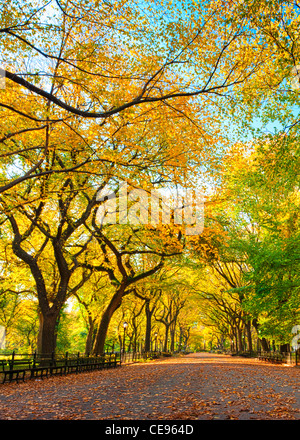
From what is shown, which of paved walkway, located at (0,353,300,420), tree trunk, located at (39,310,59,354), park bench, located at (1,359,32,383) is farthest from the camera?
tree trunk, located at (39,310,59,354)

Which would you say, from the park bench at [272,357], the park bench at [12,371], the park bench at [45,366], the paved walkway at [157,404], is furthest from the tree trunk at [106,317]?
the park bench at [272,357]

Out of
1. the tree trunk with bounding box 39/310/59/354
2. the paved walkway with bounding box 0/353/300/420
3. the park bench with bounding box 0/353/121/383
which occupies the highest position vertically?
the tree trunk with bounding box 39/310/59/354

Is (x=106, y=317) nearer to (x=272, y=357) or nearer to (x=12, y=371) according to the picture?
(x=12, y=371)

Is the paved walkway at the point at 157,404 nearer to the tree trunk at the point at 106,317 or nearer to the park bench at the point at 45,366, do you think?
the park bench at the point at 45,366

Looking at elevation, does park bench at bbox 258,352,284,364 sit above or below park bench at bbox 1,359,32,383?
below

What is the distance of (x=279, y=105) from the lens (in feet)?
36.7

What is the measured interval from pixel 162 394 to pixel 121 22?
9.91 m

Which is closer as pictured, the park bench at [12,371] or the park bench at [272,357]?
the park bench at [12,371]

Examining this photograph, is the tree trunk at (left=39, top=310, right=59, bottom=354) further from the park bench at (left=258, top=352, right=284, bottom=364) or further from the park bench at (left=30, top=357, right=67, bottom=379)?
the park bench at (left=258, top=352, right=284, bottom=364)

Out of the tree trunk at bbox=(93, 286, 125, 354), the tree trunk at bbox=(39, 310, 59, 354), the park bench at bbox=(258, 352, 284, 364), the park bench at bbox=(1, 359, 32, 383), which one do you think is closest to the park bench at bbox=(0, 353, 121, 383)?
the park bench at bbox=(1, 359, 32, 383)

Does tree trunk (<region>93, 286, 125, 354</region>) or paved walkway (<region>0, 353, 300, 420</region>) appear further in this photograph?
tree trunk (<region>93, 286, 125, 354</region>)

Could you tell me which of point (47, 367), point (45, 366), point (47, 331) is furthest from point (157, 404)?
point (45, 366)

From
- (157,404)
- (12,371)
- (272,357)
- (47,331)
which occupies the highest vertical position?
(47,331)

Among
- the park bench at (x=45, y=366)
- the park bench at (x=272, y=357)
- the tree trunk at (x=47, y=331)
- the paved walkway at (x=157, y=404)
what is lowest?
the park bench at (x=272, y=357)
